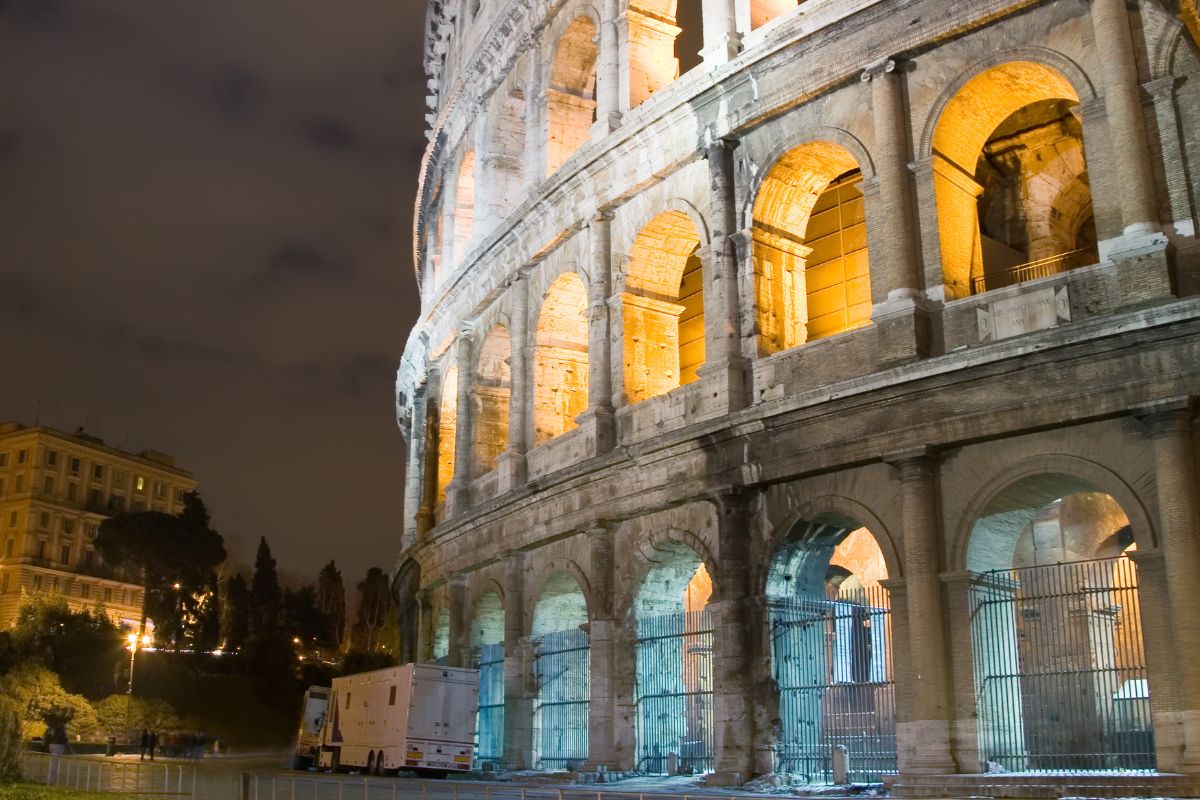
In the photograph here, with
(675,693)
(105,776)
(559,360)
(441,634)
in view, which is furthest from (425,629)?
(675,693)

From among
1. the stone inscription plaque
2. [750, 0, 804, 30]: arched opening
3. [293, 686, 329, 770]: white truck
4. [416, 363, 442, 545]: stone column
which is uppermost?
[750, 0, 804, 30]: arched opening

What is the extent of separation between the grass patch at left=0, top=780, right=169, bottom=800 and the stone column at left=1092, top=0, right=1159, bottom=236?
1379cm

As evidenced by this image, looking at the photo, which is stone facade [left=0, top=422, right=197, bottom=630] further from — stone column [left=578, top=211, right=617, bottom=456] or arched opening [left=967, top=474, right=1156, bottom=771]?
arched opening [left=967, top=474, right=1156, bottom=771]

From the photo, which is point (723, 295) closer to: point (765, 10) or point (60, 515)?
point (765, 10)

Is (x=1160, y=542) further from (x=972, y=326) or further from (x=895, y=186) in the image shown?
(x=895, y=186)

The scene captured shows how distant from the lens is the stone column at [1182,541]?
1272 cm

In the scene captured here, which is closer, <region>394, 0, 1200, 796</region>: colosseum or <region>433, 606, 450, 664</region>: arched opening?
<region>394, 0, 1200, 796</region>: colosseum

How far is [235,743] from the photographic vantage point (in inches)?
1918

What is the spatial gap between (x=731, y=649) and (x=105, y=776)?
946 centimetres

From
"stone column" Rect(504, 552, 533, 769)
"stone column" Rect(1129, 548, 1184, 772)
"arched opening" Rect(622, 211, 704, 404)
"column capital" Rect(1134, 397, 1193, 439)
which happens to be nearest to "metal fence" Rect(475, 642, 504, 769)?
"stone column" Rect(504, 552, 533, 769)

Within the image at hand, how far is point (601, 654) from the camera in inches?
768

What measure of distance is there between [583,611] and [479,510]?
2874mm

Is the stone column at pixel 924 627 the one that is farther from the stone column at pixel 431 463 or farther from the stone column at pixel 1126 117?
the stone column at pixel 431 463

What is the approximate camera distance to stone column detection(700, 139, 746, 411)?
17906mm
